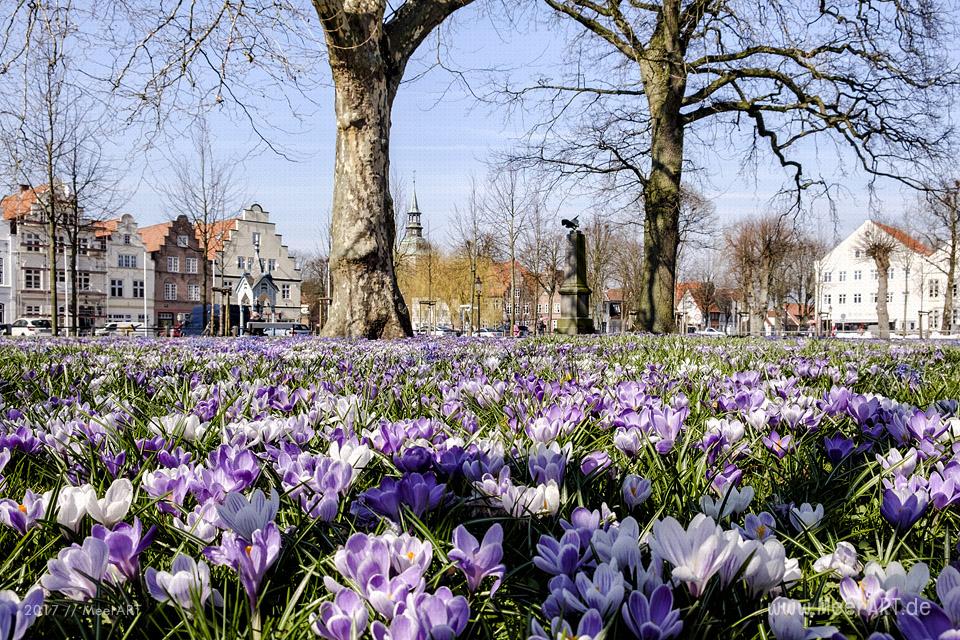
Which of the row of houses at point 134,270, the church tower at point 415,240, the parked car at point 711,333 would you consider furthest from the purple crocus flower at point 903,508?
the row of houses at point 134,270

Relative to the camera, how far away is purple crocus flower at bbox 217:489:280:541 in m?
0.96

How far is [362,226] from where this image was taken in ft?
34.4

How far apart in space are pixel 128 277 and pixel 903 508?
6985 centimetres

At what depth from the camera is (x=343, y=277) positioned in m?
10.5

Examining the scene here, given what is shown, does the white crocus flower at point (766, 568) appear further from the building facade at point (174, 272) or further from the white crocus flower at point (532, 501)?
the building facade at point (174, 272)

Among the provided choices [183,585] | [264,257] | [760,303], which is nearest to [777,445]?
[183,585]

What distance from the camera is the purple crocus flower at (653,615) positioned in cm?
71

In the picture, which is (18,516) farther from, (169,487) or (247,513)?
(247,513)

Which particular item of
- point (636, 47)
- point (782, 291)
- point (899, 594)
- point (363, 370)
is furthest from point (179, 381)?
point (782, 291)

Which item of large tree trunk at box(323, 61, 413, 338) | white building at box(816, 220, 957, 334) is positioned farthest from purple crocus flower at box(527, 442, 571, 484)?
white building at box(816, 220, 957, 334)

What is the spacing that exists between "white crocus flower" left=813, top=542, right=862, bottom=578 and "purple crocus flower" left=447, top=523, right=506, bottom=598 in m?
0.49

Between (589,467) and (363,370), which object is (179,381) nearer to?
(363,370)

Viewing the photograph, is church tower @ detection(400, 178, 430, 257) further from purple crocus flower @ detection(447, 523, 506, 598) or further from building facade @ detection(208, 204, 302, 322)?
purple crocus flower @ detection(447, 523, 506, 598)

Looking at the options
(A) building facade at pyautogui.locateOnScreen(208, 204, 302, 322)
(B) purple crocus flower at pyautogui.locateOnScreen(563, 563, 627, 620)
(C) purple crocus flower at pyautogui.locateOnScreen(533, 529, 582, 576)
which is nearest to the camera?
(B) purple crocus flower at pyautogui.locateOnScreen(563, 563, 627, 620)
